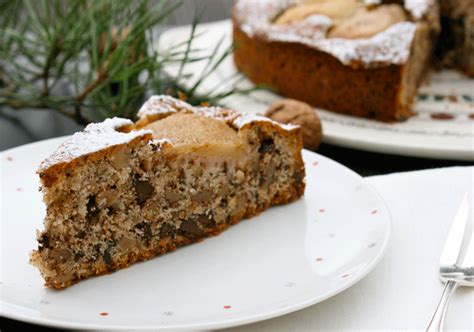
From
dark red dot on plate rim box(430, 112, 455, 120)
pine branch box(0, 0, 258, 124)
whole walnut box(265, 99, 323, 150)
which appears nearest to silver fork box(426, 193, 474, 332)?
whole walnut box(265, 99, 323, 150)

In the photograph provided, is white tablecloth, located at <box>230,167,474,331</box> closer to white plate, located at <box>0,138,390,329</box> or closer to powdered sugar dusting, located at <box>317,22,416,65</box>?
white plate, located at <box>0,138,390,329</box>

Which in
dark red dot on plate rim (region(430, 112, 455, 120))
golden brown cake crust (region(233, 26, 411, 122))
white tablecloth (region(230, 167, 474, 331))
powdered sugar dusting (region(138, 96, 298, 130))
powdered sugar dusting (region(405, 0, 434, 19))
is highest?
powdered sugar dusting (region(138, 96, 298, 130))

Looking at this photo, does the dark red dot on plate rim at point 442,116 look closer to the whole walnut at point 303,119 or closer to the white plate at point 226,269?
the whole walnut at point 303,119

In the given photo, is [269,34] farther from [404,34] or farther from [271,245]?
[271,245]

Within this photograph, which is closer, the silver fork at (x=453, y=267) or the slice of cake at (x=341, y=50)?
the silver fork at (x=453, y=267)

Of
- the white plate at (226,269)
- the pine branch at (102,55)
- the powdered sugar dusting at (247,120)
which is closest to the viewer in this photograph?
the white plate at (226,269)

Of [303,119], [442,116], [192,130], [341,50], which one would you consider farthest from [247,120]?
[442,116]

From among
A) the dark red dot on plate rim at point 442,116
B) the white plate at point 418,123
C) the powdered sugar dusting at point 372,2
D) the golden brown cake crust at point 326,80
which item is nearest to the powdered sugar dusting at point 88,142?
the white plate at point 418,123
